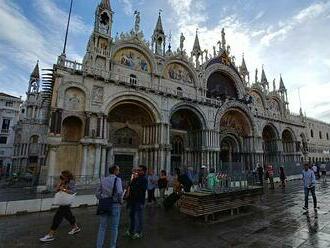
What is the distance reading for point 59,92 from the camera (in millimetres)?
16875

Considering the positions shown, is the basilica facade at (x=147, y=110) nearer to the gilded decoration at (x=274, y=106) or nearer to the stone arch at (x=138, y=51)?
the stone arch at (x=138, y=51)

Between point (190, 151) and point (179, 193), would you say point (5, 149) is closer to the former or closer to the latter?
point (190, 151)

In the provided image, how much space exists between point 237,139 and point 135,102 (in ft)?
55.6

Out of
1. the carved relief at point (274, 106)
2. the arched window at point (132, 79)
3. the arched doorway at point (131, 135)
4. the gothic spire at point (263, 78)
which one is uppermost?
the gothic spire at point (263, 78)

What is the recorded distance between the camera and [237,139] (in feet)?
99.8

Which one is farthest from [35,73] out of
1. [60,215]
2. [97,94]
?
[60,215]

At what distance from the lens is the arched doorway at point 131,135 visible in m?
20.9

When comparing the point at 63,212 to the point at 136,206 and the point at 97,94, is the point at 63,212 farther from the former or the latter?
the point at 97,94

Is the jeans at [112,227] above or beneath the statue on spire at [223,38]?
beneath

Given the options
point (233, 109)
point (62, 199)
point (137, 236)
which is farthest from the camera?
point (233, 109)

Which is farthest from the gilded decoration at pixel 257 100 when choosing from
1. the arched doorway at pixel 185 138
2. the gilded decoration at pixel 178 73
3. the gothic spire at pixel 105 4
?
the gothic spire at pixel 105 4

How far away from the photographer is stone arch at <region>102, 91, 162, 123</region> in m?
19.0

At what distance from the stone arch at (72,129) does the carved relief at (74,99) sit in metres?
0.96

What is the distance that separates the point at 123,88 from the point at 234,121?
17931mm
